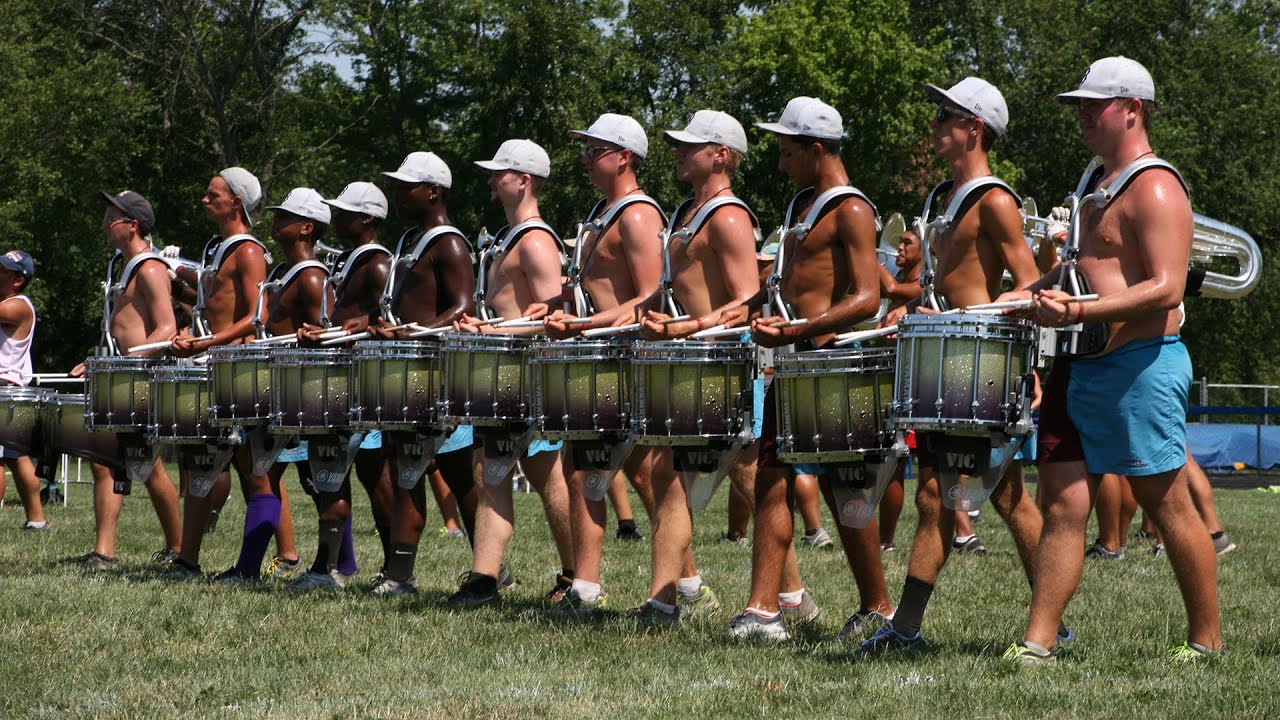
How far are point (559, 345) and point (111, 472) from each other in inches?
196

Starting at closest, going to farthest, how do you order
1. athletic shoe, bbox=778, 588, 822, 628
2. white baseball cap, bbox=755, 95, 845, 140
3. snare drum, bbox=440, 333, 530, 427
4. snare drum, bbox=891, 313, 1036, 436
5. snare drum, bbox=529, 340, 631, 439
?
snare drum, bbox=891, 313, 1036, 436, white baseball cap, bbox=755, 95, 845, 140, snare drum, bbox=529, 340, 631, 439, athletic shoe, bbox=778, 588, 822, 628, snare drum, bbox=440, 333, 530, 427

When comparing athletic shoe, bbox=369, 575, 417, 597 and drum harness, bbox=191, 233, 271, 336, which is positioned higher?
drum harness, bbox=191, 233, 271, 336

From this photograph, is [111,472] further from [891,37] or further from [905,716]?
[891,37]

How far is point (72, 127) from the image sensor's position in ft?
116

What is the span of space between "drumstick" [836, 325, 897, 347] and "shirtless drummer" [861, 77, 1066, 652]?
0.37 meters

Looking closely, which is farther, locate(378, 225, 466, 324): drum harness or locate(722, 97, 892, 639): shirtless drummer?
locate(378, 225, 466, 324): drum harness

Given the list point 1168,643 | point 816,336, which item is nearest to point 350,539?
point 816,336

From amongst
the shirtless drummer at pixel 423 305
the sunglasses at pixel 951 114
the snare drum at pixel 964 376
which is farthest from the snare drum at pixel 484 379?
the snare drum at pixel 964 376

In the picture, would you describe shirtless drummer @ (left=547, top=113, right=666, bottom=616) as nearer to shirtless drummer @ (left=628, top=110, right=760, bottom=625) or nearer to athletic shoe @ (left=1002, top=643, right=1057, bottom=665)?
shirtless drummer @ (left=628, top=110, right=760, bottom=625)

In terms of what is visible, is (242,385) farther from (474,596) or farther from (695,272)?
(695,272)

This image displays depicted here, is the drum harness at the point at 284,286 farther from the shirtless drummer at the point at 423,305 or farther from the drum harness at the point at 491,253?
the drum harness at the point at 491,253

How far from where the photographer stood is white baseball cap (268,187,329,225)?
34.5 feet

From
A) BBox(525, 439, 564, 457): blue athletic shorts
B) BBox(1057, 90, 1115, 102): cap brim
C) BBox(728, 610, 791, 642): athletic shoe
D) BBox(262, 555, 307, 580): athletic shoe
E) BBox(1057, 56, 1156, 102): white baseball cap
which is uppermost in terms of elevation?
BBox(1057, 56, 1156, 102): white baseball cap

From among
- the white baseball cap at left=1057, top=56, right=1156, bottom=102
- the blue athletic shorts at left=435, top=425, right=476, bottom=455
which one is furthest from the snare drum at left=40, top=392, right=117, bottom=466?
the white baseball cap at left=1057, top=56, right=1156, bottom=102
